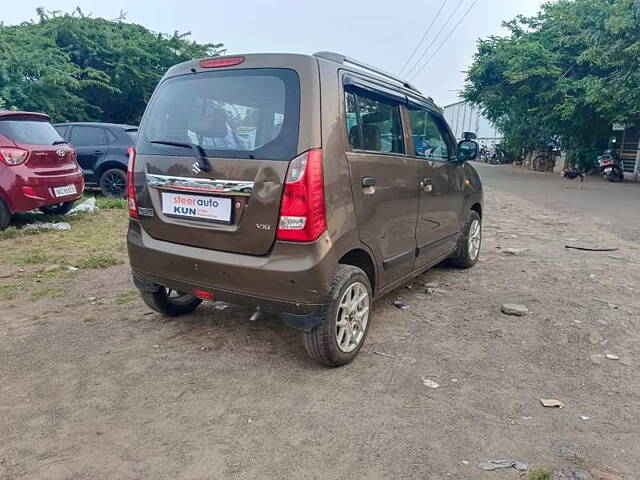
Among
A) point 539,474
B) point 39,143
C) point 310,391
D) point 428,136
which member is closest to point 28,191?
point 39,143

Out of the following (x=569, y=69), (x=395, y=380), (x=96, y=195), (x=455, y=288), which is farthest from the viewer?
(x=569, y=69)

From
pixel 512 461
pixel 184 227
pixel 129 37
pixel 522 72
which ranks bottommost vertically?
pixel 512 461

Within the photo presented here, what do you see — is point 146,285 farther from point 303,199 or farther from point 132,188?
point 303,199

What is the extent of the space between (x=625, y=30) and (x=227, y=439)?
16.2 m

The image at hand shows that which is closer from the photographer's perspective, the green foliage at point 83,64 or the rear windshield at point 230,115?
the rear windshield at point 230,115

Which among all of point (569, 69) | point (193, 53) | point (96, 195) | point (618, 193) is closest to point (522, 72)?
point (569, 69)

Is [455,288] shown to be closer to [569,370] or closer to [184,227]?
[569,370]

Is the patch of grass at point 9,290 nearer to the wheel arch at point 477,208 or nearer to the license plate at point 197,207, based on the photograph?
the license plate at point 197,207

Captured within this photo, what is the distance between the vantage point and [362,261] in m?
3.33

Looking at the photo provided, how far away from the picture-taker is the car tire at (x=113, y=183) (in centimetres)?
961

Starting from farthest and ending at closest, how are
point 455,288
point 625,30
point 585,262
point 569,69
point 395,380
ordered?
point 569,69 → point 625,30 → point 585,262 → point 455,288 → point 395,380

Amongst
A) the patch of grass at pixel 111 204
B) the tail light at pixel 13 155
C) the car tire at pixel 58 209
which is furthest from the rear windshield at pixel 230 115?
the patch of grass at pixel 111 204

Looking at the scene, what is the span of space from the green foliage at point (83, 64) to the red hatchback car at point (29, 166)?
230 inches

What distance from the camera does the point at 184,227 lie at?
3.04 m
